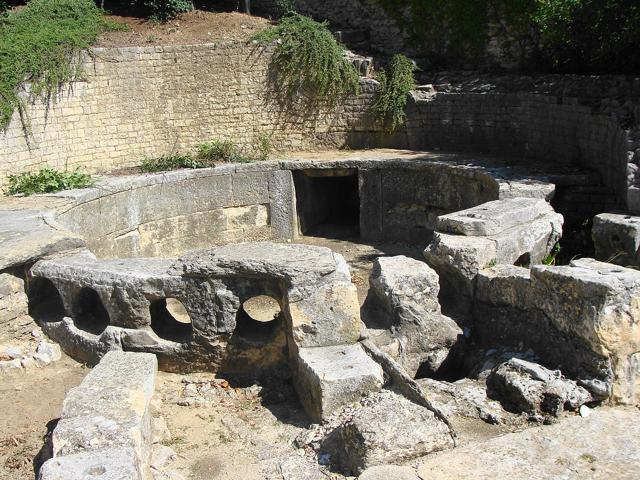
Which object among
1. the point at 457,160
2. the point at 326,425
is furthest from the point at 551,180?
the point at 326,425

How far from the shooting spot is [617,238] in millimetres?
8898

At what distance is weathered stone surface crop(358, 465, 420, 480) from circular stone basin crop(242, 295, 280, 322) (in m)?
4.92

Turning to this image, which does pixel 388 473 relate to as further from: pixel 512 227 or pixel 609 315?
pixel 512 227

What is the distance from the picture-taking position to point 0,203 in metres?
10.8

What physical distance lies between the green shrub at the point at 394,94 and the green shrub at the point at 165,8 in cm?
480

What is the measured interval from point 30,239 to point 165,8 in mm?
9138

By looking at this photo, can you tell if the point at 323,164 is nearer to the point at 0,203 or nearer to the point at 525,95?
the point at 525,95

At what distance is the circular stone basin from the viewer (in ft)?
32.6

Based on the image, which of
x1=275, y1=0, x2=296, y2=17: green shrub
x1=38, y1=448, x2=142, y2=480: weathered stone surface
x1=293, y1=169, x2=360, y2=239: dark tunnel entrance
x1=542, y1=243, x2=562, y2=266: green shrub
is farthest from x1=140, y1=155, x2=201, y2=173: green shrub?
x1=38, y1=448, x2=142, y2=480: weathered stone surface

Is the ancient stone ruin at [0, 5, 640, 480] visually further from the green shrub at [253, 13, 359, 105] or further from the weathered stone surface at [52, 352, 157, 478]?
the green shrub at [253, 13, 359, 105]

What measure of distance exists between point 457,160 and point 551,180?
7.34ft

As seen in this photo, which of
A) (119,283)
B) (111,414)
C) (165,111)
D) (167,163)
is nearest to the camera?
(111,414)

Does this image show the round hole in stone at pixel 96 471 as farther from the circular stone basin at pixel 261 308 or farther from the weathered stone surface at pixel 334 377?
the circular stone basin at pixel 261 308

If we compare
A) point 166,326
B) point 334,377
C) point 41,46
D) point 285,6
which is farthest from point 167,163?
point 334,377
